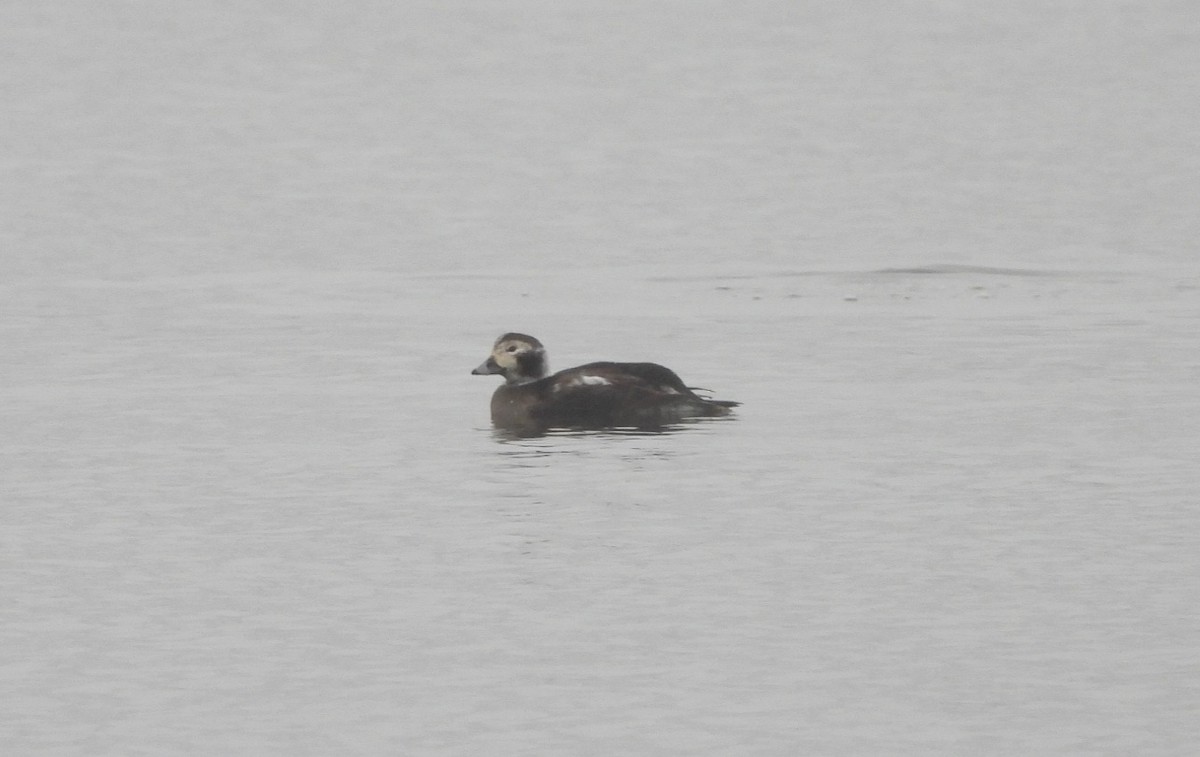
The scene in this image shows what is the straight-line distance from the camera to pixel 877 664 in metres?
7.83

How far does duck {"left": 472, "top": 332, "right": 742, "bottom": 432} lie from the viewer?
Answer: 12.7 meters

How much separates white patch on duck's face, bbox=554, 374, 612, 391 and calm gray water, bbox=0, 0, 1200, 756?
44 centimetres

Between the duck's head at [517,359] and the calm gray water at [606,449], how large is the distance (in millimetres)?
305

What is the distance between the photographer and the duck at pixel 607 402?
41.7 feet

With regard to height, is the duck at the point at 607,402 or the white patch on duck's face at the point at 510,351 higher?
the white patch on duck's face at the point at 510,351

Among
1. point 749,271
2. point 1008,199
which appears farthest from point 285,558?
point 1008,199

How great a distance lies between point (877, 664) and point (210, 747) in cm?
205

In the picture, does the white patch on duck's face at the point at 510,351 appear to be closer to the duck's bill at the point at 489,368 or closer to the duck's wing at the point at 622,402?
the duck's bill at the point at 489,368

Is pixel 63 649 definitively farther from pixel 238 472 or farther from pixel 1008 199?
pixel 1008 199

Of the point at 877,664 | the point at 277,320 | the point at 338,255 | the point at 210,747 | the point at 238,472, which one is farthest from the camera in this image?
the point at 338,255

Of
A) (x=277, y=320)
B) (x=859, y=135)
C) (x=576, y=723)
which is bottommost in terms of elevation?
(x=576, y=723)

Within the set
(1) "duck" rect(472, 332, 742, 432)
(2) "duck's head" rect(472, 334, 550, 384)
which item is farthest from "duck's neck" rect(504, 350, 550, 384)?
(1) "duck" rect(472, 332, 742, 432)

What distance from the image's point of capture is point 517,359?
13242 mm

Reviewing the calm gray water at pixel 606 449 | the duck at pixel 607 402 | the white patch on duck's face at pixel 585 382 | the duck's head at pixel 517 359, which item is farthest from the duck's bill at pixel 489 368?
the white patch on duck's face at pixel 585 382
